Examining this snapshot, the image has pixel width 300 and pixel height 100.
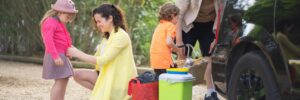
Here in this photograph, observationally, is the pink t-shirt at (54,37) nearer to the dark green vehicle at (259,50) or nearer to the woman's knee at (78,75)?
the woman's knee at (78,75)

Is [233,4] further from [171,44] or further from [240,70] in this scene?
[171,44]

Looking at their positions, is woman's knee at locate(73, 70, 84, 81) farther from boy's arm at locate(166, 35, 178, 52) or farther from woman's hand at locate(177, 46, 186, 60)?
boy's arm at locate(166, 35, 178, 52)

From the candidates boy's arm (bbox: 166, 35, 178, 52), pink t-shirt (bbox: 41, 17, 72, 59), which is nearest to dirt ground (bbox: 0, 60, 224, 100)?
boy's arm (bbox: 166, 35, 178, 52)

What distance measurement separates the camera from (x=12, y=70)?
42.6 feet

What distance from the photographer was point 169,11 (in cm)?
747

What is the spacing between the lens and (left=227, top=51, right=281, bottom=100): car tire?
14.4 feet

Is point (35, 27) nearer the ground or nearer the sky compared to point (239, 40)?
nearer the ground

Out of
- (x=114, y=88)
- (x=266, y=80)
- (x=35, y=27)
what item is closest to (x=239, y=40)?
(x=266, y=80)

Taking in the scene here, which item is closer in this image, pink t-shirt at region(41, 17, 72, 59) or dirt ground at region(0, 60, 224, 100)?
pink t-shirt at region(41, 17, 72, 59)

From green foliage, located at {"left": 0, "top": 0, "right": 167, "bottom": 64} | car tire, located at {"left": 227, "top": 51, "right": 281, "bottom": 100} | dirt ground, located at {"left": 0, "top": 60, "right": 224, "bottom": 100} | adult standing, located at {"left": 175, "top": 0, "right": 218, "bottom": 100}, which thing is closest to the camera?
car tire, located at {"left": 227, "top": 51, "right": 281, "bottom": 100}

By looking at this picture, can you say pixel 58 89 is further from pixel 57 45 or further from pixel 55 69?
pixel 57 45

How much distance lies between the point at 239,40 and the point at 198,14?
2.15m

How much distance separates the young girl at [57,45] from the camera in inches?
253

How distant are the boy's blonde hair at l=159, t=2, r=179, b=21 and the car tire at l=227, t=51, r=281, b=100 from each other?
260 centimetres
